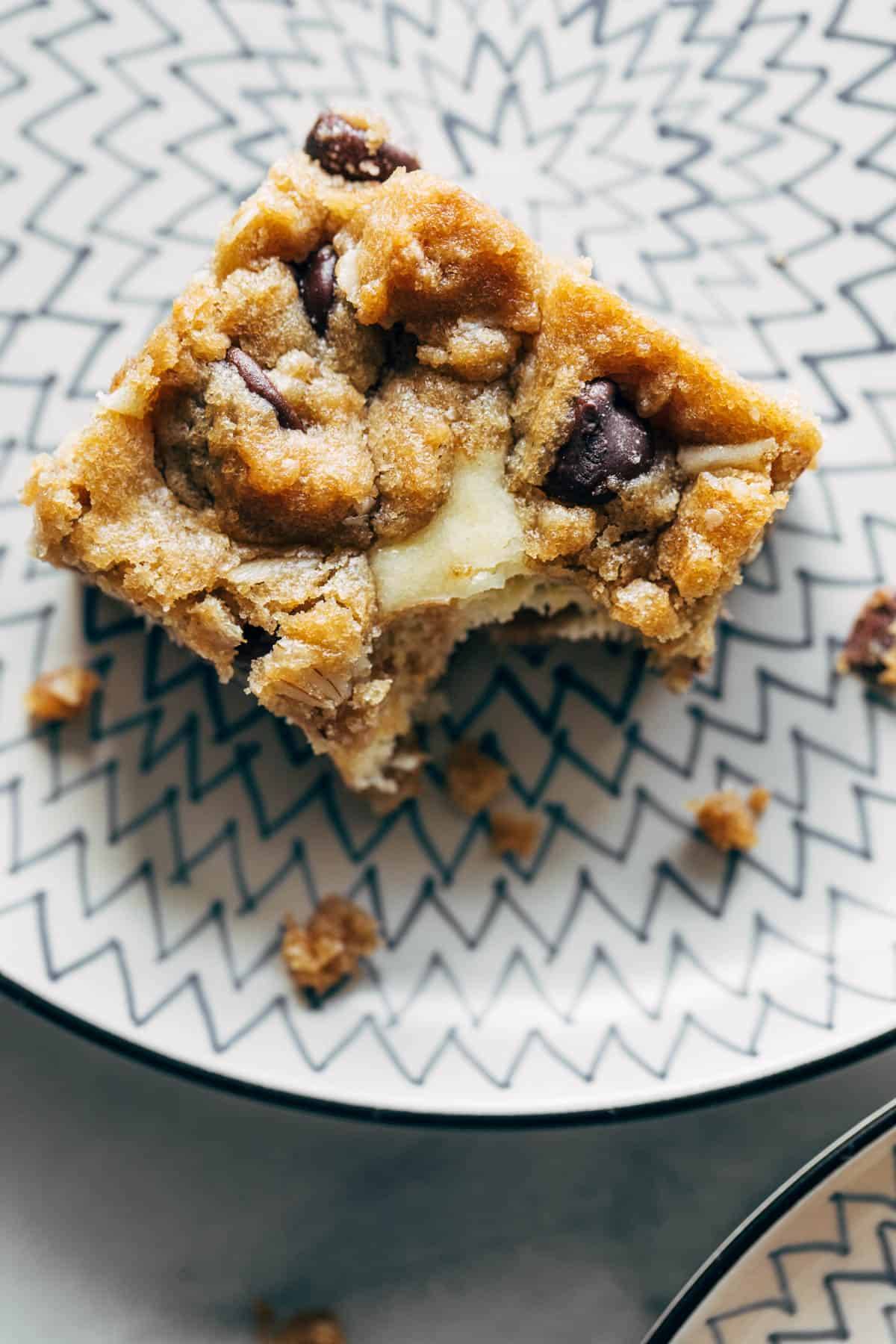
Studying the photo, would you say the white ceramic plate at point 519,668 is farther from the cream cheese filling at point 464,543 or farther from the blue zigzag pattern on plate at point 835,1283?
the cream cheese filling at point 464,543

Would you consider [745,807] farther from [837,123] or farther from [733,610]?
[837,123]

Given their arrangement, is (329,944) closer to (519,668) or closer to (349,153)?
(519,668)

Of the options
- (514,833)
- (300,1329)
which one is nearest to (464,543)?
(514,833)

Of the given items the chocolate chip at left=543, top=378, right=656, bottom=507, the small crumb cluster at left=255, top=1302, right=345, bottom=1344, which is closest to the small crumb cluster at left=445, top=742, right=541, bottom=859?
the chocolate chip at left=543, top=378, right=656, bottom=507

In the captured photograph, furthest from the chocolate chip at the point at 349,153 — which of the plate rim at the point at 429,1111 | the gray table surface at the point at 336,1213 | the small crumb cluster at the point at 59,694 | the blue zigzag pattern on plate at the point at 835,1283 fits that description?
the blue zigzag pattern on plate at the point at 835,1283

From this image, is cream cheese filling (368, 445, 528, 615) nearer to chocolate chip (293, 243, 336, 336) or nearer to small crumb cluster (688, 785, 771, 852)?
chocolate chip (293, 243, 336, 336)

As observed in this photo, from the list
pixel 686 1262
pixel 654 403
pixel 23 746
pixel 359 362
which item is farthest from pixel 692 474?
pixel 686 1262

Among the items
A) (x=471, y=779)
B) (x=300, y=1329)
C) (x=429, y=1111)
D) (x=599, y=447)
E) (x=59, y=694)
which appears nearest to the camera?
(x=599, y=447)
